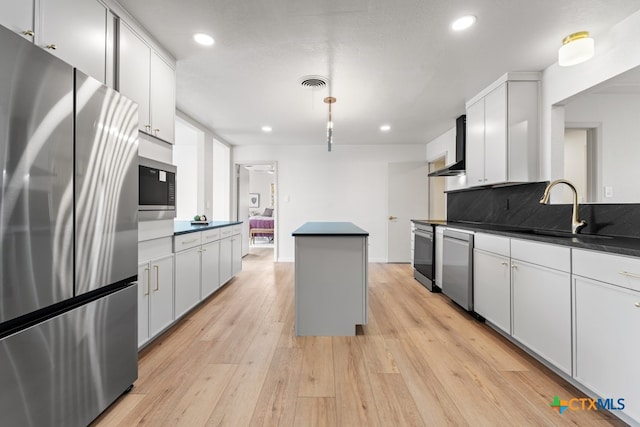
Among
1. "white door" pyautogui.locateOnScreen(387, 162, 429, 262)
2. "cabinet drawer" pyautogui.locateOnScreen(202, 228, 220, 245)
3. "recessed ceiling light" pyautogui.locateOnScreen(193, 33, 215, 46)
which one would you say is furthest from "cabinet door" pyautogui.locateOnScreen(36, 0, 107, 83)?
"white door" pyautogui.locateOnScreen(387, 162, 429, 262)

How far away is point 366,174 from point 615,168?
152 inches

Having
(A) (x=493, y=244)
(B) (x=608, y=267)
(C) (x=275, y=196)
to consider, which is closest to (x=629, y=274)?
(B) (x=608, y=267)

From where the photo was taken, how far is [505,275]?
2.29 m

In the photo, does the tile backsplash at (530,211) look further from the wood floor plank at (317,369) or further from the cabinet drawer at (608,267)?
the wood floor plank at (317,369)

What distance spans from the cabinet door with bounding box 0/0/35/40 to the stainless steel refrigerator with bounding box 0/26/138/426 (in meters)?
0.32

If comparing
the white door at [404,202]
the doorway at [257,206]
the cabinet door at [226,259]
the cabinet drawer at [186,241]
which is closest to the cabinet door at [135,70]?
the cabinet drawer at [186,241]

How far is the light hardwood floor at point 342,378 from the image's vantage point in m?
1.47

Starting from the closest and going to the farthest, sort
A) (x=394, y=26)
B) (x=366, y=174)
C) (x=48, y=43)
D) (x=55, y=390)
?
(x=55, y=390) → (x=48, y=43) → (x=394, y=26) → (x=366, y=174)

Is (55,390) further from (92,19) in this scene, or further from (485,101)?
(485,101)

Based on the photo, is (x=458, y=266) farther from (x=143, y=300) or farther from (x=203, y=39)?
(x=203, y=39)

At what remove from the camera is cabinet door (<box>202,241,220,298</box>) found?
10.2 ft

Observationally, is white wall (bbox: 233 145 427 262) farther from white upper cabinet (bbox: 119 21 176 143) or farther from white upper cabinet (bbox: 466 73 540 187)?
white upper cabinet (bbox: 119 21 176 143)

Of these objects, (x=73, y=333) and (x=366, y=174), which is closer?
(x=73, y=333)

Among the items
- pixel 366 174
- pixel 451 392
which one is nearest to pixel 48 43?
pixel 451 392
